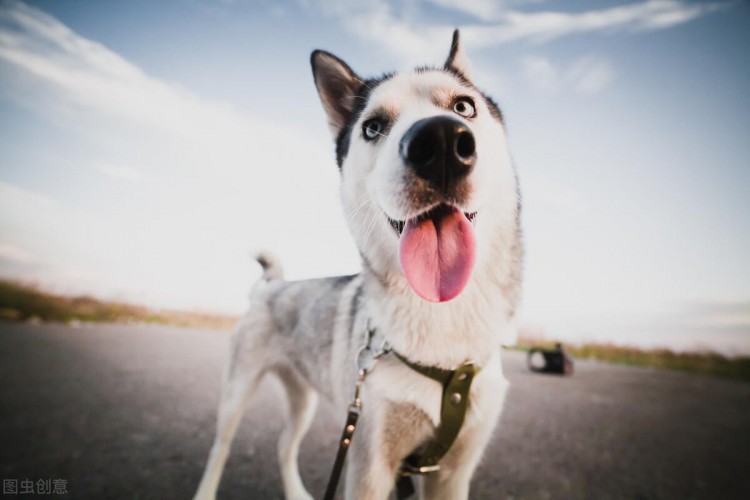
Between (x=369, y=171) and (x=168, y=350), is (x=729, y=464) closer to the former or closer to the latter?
(x=369, y=171)

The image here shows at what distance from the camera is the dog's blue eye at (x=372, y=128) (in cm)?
169

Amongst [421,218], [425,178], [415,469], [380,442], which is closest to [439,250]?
[421,218]

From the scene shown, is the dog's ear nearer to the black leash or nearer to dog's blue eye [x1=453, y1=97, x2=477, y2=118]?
dog's blue eye [x1=453, y1=97, x2=477, y2=118]

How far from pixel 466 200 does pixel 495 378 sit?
0.96 meters

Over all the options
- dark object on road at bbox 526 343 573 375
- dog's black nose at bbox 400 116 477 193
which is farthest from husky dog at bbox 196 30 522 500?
dark object on road at bbox 526 343 573 375

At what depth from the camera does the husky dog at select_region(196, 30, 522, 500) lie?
122 cm

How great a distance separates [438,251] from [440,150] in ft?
1.39

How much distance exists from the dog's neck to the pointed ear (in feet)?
4.32

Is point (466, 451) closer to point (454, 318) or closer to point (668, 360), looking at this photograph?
point (454, 318)

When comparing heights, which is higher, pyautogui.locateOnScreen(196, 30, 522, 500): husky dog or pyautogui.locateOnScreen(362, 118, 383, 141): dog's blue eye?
pyautogui.locateOnScreen(362, 118, 383, 141): dog's blue eye

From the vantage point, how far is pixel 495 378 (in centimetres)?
160

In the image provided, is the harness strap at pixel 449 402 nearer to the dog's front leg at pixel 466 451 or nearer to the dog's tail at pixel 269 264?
the dog's front leg at pixel 466 451

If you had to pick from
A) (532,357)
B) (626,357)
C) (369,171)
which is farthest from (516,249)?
(626,357)

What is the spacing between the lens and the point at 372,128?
5.69 feet
